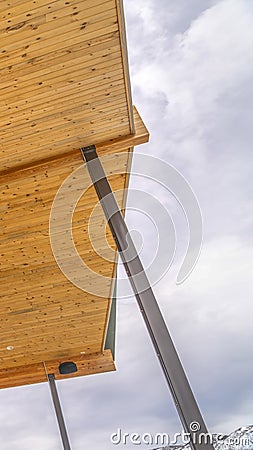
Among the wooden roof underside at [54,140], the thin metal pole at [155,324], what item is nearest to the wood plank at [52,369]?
the wooden roof underside at [54,140]

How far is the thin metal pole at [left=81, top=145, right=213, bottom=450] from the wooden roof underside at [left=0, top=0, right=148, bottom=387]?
360 millimetres

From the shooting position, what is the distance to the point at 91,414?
7.76 m

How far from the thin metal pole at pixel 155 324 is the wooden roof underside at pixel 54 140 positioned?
0.36 metres

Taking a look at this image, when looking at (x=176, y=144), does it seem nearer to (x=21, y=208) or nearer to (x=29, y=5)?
(x=21, y=208)

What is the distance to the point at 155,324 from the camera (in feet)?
9.34

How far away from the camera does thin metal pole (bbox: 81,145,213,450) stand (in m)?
2.52

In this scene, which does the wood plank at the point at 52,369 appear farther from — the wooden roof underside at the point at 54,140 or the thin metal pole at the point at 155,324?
the thin metal pole at the point at 155,324

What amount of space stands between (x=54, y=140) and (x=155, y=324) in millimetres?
1632

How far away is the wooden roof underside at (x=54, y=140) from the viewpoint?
8.27 ft

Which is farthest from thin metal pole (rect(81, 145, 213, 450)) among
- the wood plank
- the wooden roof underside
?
the wood plank

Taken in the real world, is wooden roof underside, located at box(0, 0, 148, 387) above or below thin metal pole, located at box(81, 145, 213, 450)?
above

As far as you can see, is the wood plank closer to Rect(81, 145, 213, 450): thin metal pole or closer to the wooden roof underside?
the wooden roof underside

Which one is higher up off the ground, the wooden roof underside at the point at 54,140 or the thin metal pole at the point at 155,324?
the wooden roof underside at the point at 54,140

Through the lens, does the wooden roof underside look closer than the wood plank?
Yes
